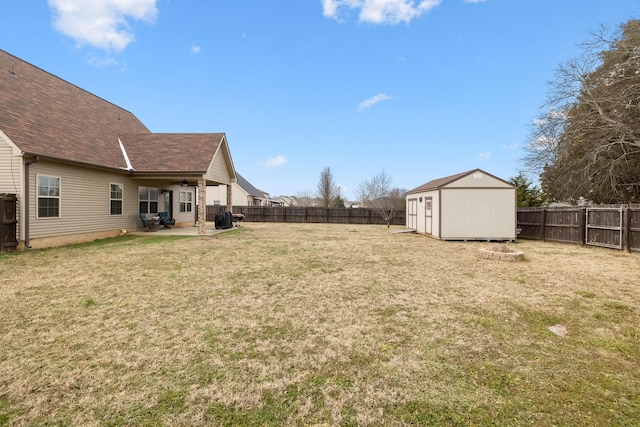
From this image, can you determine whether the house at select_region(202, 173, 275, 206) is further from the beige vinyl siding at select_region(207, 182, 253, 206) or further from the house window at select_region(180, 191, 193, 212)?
the house window at select_region(180, 191, 193, 212)

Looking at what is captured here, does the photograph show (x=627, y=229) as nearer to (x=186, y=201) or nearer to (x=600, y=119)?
(x=600, y=119)

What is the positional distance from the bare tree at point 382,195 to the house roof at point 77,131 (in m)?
15.6

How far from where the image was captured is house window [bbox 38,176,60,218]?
9305 millimetres

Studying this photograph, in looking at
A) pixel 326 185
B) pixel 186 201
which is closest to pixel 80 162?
pixel 186 201

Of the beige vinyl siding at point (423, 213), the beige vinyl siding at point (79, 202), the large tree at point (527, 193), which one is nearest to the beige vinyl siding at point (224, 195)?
the beige vinyl siding at point (79, 202)

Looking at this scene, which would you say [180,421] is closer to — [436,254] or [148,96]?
[436,254]

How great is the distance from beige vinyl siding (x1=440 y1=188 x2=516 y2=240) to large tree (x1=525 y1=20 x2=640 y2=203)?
18.2 ft

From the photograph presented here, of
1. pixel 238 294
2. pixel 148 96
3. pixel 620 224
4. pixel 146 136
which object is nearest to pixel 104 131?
pixel 146 136

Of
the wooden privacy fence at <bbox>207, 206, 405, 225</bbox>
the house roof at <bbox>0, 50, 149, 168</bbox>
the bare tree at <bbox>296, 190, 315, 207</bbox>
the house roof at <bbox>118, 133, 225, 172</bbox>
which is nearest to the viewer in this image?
the house roof at <bbox>0, 50, 149, 168</bbox>

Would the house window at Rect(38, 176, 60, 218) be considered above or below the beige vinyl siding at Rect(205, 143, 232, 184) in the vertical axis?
below

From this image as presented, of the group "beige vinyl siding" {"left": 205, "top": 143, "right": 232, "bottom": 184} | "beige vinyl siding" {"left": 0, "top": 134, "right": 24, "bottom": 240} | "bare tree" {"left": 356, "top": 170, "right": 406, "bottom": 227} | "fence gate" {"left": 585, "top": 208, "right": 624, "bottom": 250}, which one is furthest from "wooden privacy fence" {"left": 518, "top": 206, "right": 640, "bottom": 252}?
"beige vinyl siding" {"left": 0, "top": 134, "right": 24, "bottom": 240}

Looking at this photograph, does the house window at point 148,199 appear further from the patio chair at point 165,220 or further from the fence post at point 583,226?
the fence post at point 583,226

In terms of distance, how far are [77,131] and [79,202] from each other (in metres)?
3.41

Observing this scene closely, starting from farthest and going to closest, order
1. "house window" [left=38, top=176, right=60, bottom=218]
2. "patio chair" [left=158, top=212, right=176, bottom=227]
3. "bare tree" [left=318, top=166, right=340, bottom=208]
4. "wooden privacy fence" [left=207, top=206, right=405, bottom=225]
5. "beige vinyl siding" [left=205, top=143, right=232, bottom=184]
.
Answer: "bare tree" [left=318, top=166, right=340, bottom=208], "wooden privacy fence" [left=207, top=206, right=405, bottom=225], "patio chair" [left=158, top=212, right=176, bottom=227], "beige vinyl siding" [left=205, top=143, right=232, bottom=184], "house window" [left=38, top=176, right=60, bottom=218]
